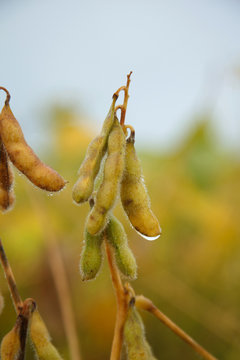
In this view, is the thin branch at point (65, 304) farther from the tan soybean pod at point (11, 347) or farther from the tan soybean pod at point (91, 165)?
the tan soybean pod at point (91, 165)

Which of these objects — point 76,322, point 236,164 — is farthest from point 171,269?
point 236,164

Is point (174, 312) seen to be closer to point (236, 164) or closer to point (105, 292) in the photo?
point (105, 292)

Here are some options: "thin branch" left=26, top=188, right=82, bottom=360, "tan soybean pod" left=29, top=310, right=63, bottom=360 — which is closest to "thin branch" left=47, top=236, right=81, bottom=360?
"thin branch" left=26, top=188, right=82, bottom=360

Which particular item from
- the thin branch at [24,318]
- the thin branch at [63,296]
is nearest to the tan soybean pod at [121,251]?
the thin branch at [24,318]

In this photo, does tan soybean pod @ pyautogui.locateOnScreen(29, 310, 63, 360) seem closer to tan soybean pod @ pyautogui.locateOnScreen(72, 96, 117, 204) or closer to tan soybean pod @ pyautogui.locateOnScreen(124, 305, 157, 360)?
tan soybean pod @ pyautogui.locateOnScreen(124, 305, 157, 360)

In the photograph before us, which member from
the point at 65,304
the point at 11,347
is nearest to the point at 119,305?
the point at 11,347

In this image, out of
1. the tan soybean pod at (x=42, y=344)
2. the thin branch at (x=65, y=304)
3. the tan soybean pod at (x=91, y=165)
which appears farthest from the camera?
the thin branch at (x=65, y=304)
